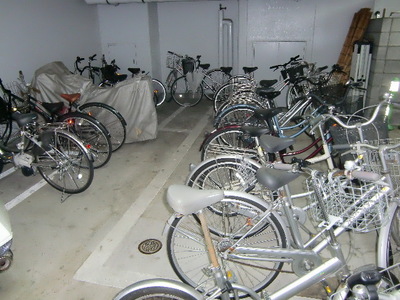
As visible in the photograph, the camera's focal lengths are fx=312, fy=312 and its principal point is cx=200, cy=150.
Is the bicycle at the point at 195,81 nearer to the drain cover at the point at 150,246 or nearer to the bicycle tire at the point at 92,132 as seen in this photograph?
the bicycle tire at the point at 92,132

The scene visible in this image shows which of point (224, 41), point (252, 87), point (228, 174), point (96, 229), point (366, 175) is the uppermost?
point (224, 41)

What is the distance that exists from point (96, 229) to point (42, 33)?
436 centimetres

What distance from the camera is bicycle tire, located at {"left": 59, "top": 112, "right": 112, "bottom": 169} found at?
3.75 m

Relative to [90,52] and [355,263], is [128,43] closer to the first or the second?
[90,52]

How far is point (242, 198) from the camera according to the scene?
1885mm

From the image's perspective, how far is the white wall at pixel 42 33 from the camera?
4883 millimetres

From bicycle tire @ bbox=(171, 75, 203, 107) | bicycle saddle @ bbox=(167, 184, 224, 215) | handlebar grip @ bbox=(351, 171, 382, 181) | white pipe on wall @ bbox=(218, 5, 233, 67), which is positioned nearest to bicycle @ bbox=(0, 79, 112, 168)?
bicycle saddle @ bbox=(167, 184, 224, 215)

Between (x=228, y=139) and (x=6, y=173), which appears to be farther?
(x=6, y=173)

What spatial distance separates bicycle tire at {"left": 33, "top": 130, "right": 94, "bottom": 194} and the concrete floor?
0.42 ft

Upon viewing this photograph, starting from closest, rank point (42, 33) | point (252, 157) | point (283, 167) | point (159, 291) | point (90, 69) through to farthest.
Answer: point (159, 291), point (283, 167), point (252, 157), point (42, 33), point (90, 69)

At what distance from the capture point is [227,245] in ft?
5.41

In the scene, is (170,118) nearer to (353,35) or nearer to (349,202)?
(353,35)

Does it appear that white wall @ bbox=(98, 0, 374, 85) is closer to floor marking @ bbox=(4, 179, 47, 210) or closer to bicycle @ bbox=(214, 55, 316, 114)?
bicycle @ bbox=(214, 55, 316, 114)

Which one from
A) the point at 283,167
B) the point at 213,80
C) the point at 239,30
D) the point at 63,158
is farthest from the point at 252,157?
the point at 213,80
